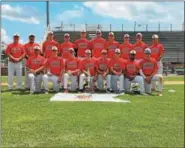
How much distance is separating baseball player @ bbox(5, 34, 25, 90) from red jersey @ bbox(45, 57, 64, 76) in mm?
1225

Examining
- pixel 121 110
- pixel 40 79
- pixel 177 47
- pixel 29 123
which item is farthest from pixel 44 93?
pixel 177 47

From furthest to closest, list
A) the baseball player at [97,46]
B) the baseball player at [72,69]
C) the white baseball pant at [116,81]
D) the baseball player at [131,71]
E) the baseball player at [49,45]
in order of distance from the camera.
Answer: the baseball player at [97,46]
the baseball player at [49,45]
the baseball player at [72,69]
the baseball player at [131,71]
the white baseball pant at [116,81]

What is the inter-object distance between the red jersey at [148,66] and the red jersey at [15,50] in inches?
147

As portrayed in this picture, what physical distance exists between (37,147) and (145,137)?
1618 mm

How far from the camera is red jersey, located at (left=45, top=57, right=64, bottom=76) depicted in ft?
40.9

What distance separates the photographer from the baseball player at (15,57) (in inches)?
519

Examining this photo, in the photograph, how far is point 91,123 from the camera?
725 centimetres

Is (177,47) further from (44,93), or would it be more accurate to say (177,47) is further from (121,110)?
(121,110)

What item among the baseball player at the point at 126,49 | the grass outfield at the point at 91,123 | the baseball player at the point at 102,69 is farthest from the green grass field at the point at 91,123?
the baseball player at the point at 126,49

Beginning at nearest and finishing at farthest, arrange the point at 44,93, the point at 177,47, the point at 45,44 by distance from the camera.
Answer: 1. the point at 44,93
2. the point at 45,44
3. the point at 177,47

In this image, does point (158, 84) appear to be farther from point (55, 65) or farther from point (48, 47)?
point (48, 47)

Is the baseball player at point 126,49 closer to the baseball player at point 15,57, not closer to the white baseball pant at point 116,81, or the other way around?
the white baseball pant at point 116,81

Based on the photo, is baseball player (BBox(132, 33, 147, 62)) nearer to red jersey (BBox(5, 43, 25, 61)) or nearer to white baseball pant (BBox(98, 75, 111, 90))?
white baseball pant (BBox(98, 75, 111, 90))

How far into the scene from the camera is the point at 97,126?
701 centimetres
